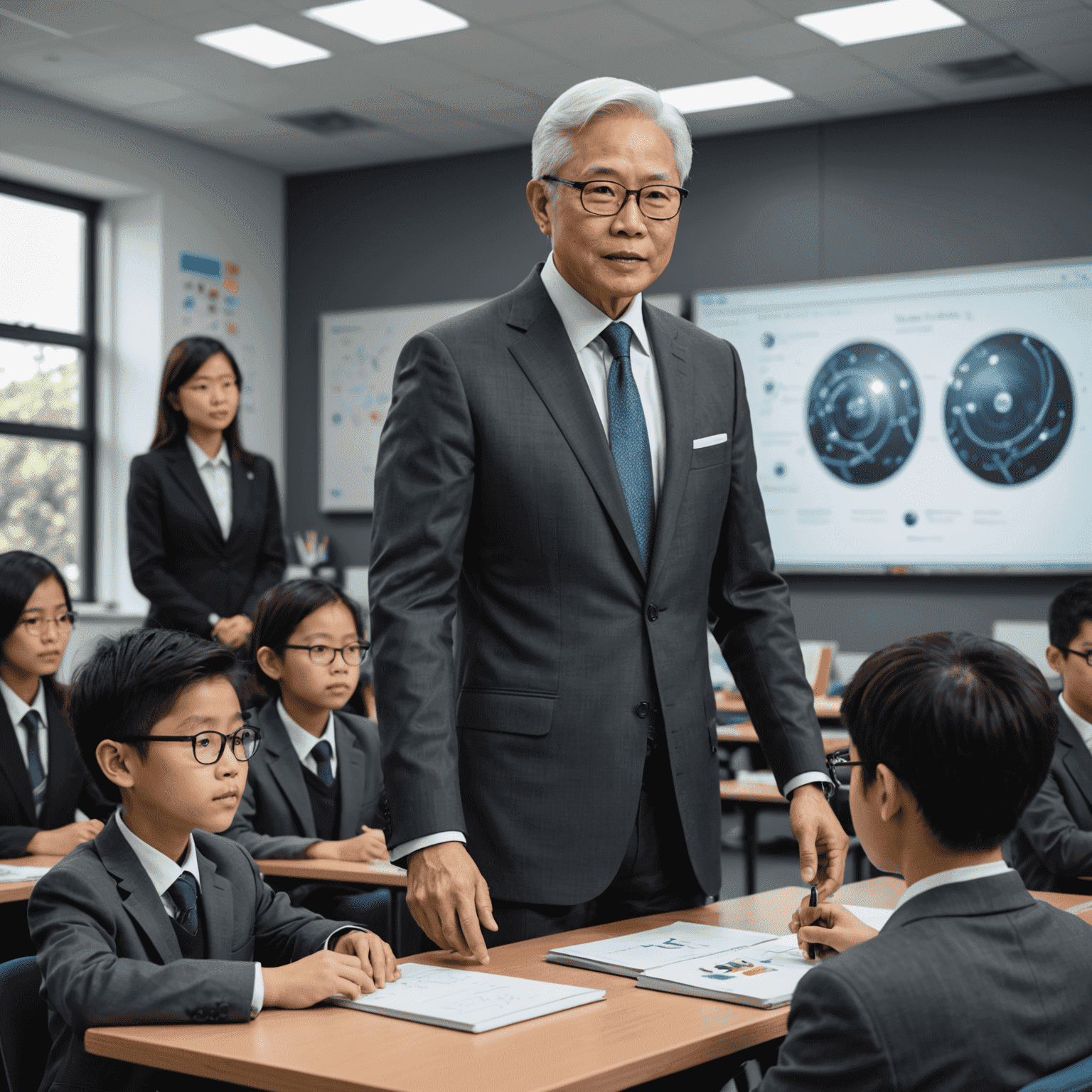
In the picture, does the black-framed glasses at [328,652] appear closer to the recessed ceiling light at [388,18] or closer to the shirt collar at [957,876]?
the shirt collar at [957,876]

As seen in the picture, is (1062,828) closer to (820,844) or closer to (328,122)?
(820,844)

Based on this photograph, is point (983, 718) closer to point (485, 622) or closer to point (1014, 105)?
point (485, 622)

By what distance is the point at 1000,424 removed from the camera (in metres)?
6.31

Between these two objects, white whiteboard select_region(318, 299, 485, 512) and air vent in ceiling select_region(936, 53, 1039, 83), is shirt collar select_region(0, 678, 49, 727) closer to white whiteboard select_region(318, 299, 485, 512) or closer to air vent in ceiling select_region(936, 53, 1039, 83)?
white whiteboard select_region(318, 299, 485, 512)

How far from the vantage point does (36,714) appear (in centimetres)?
335

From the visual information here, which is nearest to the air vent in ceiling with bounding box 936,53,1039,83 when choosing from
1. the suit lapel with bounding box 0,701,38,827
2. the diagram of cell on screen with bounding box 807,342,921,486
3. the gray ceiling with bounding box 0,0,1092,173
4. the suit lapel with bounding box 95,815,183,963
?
the gray ceiling with bounding box 0,0,1092,173

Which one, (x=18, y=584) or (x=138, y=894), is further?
(x=18, y=584)

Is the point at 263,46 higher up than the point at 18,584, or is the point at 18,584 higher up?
the point at 263,46

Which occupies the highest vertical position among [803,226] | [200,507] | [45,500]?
[803,226]

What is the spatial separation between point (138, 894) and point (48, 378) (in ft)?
19.5

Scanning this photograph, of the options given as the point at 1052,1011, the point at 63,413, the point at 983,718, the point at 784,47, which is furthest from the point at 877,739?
the point at 63,413

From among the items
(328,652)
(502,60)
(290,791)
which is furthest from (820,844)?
(502,60)

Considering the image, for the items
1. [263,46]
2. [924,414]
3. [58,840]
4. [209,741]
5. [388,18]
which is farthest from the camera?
[924,414]

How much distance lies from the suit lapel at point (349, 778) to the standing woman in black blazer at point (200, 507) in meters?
0.93
